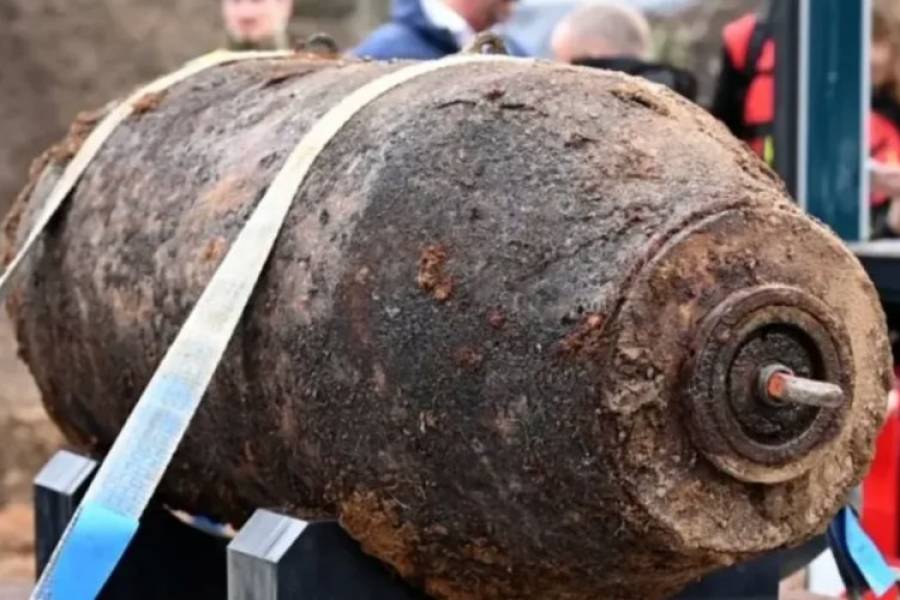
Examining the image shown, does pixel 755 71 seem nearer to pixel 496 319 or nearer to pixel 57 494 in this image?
pixel 57 494

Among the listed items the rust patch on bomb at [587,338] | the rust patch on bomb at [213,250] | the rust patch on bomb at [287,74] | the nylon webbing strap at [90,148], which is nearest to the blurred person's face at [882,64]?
the nylon webbing strap at [90,148]

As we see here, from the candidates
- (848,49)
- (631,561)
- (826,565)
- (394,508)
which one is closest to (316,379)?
(394,508)

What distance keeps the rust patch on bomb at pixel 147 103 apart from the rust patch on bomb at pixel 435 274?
77 centimetres

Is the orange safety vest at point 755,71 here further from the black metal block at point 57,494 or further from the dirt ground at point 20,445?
the black metal block at point 57,494

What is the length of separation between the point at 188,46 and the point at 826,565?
2842mm

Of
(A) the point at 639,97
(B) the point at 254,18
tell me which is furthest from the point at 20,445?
(A) the point at 639,97

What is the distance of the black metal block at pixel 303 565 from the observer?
2117 mm

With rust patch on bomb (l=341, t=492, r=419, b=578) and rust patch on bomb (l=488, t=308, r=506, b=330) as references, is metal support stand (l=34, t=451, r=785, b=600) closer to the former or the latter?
rust patch on bomb (l=341, t=492, r=419, b=578)

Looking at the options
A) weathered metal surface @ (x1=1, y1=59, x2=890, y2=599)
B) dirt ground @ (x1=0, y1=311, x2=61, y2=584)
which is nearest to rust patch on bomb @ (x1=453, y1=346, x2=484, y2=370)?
weathered metal surface @ (x1=1, y1=59, x2=890, y2=599)

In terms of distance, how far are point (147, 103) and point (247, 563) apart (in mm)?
780

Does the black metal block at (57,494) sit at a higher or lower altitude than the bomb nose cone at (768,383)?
lower

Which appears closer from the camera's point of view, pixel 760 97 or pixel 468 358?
pixel 468 358

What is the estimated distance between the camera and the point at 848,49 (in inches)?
151

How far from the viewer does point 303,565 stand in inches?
83.7
